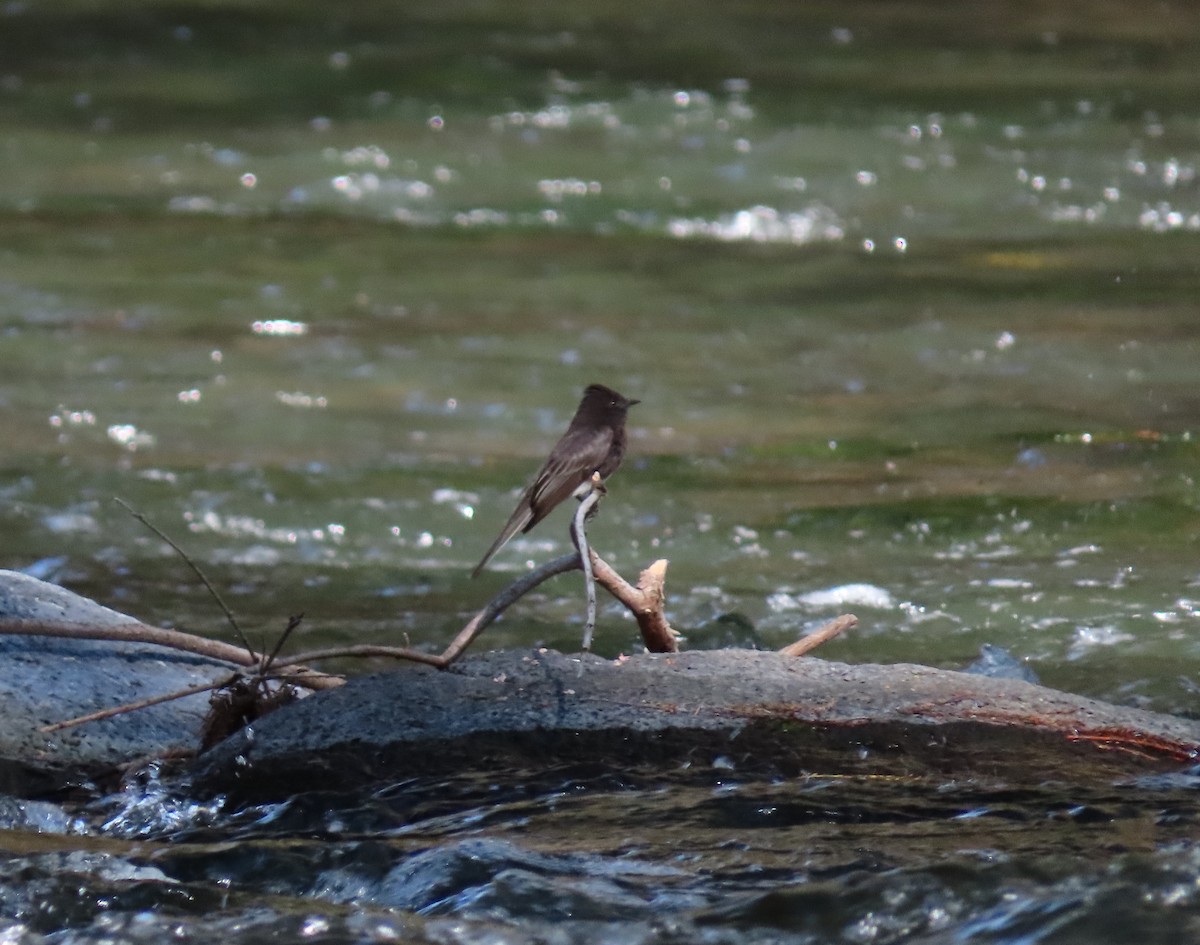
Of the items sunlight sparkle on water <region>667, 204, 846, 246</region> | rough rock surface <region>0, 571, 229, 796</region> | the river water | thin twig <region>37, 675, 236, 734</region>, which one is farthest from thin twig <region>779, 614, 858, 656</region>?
sunlight sparkle on water <region>667, 204, 846, 246</region>

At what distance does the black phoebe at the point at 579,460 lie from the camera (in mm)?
3889

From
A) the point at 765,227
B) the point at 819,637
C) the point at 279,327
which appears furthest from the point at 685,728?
the point at 765,227

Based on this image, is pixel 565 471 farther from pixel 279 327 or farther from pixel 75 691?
pixel 279 327

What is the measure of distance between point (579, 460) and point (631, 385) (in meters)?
3.58

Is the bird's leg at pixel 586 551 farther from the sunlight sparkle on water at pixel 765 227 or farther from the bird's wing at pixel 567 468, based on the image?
the sunlight sparkle on water at pixel 765 227

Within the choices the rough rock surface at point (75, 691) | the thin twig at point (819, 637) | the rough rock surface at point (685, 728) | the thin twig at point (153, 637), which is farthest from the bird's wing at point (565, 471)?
the rough rock surface at point (75, 691)

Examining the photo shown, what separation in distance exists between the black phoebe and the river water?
57cm

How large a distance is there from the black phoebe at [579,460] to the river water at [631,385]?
57 cm

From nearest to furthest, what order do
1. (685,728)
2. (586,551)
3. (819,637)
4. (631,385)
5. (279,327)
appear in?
1. (586,551)
2. (685,728)
3. (819,637)
4. (631,385)
5. (279,327)

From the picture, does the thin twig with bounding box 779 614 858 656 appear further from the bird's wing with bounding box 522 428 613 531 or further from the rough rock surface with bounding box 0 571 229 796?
the rough rock surface with bounding box 0 571 229 796

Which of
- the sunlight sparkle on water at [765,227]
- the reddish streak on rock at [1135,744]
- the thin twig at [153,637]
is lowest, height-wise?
the reddish streak on rock at [1135,744]

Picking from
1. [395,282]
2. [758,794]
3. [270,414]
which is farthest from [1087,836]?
[395,282]

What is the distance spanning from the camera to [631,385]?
24.5 feet

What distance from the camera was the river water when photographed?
3387 millimetres
